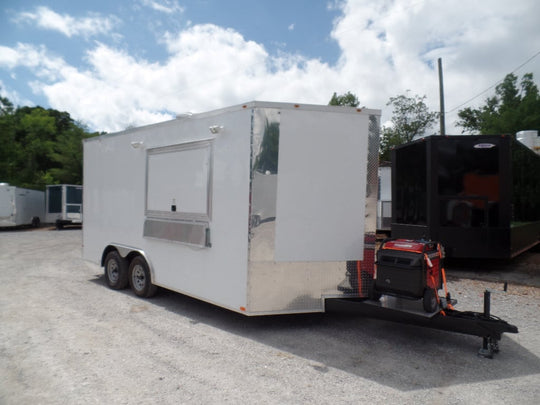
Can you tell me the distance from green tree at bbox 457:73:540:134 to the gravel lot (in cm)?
1972

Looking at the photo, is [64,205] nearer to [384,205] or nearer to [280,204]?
[384,205]

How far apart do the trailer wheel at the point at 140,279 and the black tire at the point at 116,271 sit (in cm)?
15

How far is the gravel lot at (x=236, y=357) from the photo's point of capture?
10.4 ft

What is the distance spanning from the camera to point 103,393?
3156 mm

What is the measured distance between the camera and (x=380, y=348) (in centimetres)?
417

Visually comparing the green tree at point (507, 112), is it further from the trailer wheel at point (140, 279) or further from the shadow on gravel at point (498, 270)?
the trailer wheel at point (140, 279)

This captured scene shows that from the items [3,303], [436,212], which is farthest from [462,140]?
[3,303]

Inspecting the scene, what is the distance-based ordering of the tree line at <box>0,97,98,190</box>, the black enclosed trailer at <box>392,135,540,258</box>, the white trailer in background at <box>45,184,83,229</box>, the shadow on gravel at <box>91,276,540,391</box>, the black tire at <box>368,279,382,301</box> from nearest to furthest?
the shadow on gravel at <box>91,276,540,391</box> < the black tire at <box>368,279,382,301</box> < the black enclosed trailer at <box>392,135,540,258</box> < the white trailer in background at <box>45,184,83,229</box> < the tree line at <box>0,97,98,190</box>

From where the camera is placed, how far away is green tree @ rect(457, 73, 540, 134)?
2189 centimetres

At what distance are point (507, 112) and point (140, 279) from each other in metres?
24.1

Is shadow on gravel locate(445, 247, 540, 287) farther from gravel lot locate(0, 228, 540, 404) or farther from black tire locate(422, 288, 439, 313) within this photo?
black tire locate(422, 288, 439, 313)

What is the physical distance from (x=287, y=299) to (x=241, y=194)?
132 cm

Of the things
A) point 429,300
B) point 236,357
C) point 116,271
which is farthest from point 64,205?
point 429,300

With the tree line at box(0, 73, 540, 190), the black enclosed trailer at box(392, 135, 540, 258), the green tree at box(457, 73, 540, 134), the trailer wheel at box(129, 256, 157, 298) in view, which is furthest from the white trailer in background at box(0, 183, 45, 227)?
the green tree at box(457, 73, 540, 134)
